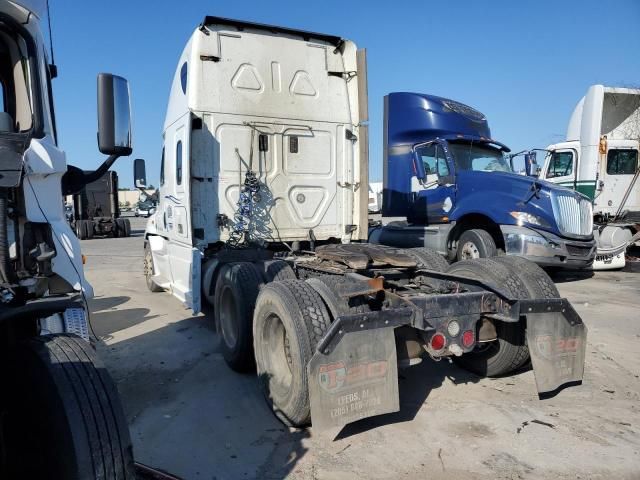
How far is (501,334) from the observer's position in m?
4.09

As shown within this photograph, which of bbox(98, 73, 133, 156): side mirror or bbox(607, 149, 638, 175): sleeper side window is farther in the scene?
bbox(607, 149, 638, 175): sleeper side window

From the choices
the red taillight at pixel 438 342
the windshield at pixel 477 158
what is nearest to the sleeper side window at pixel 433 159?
the windshield at pixel 477 158

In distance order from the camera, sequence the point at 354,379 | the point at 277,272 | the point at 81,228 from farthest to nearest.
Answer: the point at 81,228 < the point at 277,272 < the point at 354,379

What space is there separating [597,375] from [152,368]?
4.37m

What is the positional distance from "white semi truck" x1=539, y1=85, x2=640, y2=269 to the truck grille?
307cm

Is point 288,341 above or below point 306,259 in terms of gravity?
below

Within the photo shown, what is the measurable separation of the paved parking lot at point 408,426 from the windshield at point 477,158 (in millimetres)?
4736

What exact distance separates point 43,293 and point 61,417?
46.5 inches

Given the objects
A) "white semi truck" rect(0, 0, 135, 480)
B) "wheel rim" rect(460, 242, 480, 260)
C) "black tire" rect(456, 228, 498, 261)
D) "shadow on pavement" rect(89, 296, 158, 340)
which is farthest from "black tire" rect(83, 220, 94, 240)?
"white semi truck" rect(0, 0, 135, 480)

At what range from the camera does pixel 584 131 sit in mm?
11875

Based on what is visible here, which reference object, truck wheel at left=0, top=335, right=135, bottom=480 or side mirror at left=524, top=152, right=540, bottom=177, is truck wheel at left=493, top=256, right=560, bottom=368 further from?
side mirror at left=524, top=152, right=540, bottom=177

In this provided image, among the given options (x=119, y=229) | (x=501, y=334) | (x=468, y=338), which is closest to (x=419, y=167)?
(x=501, y=334)

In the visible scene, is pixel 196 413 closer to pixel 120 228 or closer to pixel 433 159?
pixel 433 159

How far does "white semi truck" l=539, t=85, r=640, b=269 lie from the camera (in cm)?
1170
